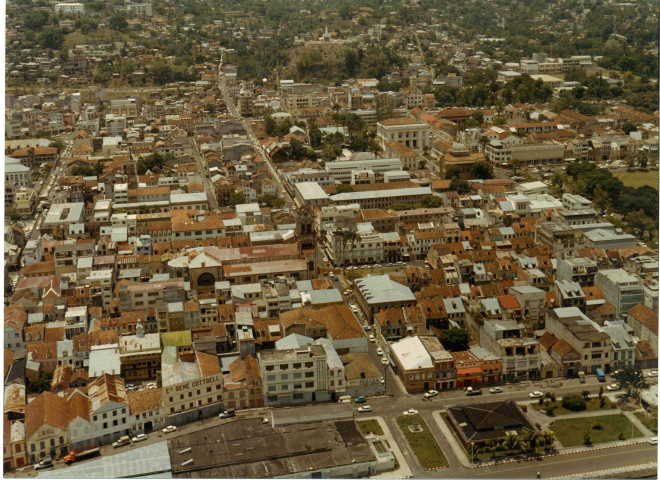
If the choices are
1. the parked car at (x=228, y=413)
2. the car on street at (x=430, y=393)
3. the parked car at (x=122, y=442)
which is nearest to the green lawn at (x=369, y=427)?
the car on street at (x=430, y=393)

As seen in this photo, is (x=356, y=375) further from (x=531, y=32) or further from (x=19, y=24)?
(x=531, y=32)

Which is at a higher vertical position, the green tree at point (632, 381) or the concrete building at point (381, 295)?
→ the concrete building at point (381, 295)

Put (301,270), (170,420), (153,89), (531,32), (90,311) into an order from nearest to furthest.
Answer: (170,420)
(90,311)
(301,270)
(153,89)
(531,32)

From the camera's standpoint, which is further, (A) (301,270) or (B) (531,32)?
(B) (531,32)

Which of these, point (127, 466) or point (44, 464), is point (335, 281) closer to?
point (127, 466)

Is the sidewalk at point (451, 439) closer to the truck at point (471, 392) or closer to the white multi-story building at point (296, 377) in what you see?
the truck at point (471, 392)

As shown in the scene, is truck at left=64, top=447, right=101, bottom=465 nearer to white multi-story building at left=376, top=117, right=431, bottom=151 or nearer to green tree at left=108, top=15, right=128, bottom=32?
white multi-story building at left=376, top=117, right=431, bottom=151

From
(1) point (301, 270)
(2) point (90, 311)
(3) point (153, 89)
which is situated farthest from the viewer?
(3) point (153, 89)

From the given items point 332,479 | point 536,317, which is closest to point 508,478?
point 332,479
